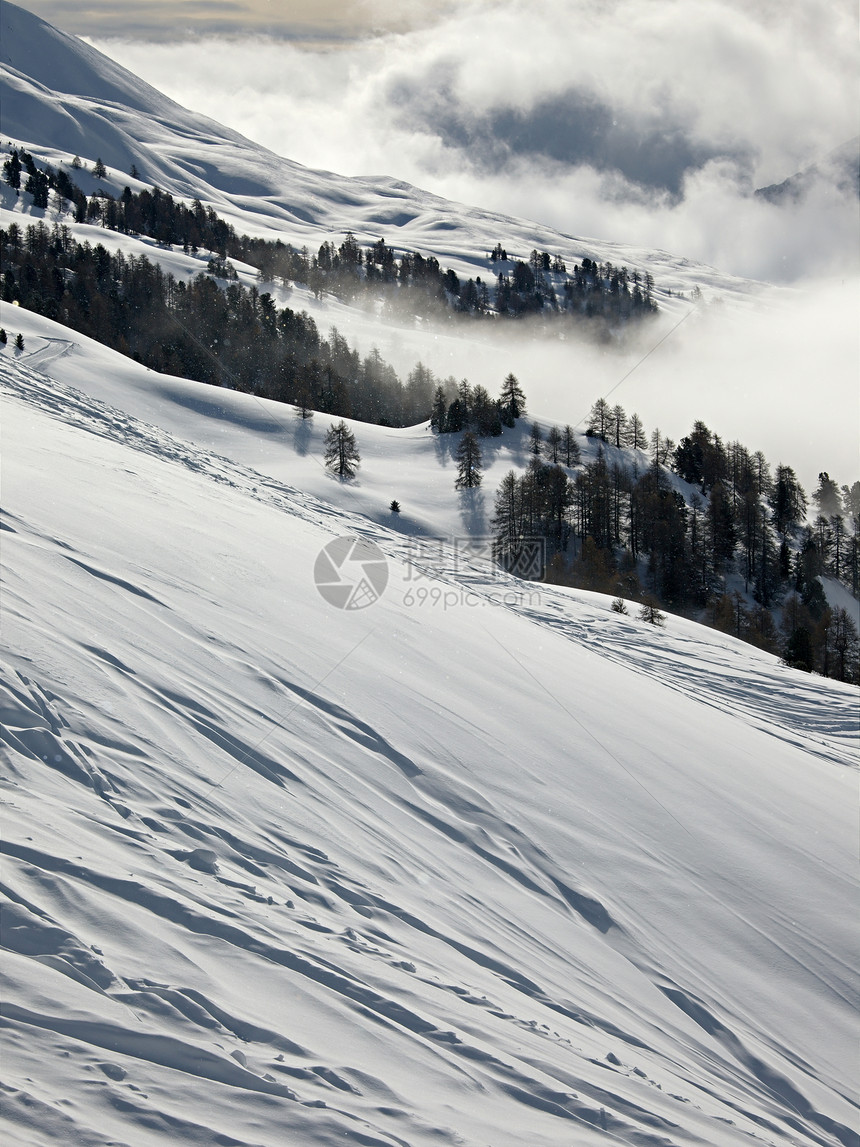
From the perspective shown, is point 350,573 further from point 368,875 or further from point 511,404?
point 511,404

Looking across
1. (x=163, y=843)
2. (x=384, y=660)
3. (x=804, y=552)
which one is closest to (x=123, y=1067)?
(x=163, y=843)

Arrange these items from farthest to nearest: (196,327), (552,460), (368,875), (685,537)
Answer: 1. (196,327)
2. (552,460)
3. (685,537)
4. (368,875)

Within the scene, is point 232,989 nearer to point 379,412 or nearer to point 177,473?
point 177,473

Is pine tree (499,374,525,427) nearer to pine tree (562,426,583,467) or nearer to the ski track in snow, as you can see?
pine tree (562,426,583,467)

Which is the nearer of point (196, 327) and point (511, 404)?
point (511, 404)

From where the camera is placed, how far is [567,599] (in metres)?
22.2

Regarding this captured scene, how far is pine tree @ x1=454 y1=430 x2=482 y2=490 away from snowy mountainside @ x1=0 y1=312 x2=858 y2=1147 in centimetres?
4075

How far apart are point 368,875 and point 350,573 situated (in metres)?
8.84

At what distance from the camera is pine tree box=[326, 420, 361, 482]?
4788 cm

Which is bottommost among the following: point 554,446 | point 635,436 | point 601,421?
point 554,446

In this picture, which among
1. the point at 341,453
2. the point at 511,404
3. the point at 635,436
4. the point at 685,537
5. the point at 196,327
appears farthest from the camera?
the point at 196,327

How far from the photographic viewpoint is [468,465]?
54.6m

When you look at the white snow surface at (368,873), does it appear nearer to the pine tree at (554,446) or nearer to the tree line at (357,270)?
the pine tree at (554,446)

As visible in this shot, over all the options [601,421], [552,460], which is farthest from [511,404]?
[601,421]
